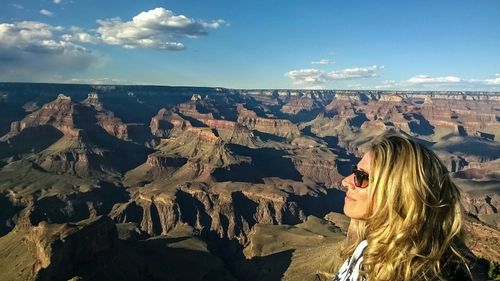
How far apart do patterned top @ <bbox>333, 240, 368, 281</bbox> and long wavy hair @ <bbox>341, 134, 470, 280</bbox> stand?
4.8 inches

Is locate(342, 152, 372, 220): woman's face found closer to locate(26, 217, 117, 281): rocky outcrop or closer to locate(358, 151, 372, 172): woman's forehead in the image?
locate(358, 151, 372, 172): woman's forehead

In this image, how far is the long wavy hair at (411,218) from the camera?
20.1ft

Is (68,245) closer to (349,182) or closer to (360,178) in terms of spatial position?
(349,182)

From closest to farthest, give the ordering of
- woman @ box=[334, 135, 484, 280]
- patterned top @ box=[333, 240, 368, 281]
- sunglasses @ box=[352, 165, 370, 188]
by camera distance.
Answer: woman @ box=[334, 135, 484, 280]
patterned top @ box=[333, 240, 368, 281]
sunglasses @ box=[352, 165, 370, 188]

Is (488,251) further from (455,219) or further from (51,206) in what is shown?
(51,206)

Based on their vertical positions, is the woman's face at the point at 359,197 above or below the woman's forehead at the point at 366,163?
below

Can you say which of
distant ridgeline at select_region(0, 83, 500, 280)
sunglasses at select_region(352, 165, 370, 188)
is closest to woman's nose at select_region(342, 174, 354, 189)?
sunglasses at select_region(352, 165, 370, 188)

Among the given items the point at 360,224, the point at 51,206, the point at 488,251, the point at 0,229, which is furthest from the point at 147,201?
the point at 360,224

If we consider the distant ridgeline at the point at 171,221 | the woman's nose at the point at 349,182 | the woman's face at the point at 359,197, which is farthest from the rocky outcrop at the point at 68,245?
the woman's face at the point at 359,197

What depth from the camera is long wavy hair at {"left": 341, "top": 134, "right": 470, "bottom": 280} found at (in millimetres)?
6125

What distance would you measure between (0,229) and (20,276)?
219ft

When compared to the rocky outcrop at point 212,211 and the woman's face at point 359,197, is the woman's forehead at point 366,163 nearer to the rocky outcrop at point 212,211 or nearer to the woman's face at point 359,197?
the woman's face at point 359,197

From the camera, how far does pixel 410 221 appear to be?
250 inches

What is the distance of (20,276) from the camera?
74500 millimetres
